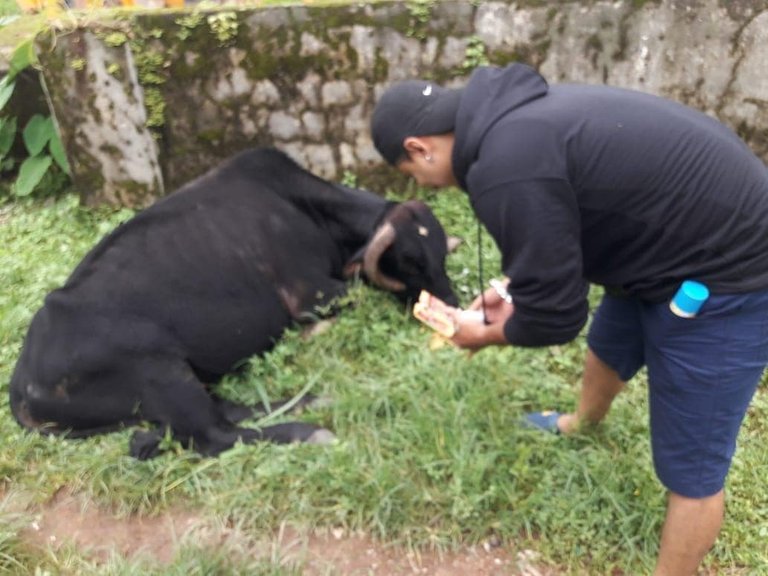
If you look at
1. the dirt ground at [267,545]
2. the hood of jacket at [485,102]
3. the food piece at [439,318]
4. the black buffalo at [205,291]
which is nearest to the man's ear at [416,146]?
the hood of jacket at [485,102]

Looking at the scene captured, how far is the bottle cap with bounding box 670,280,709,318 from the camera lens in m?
2.39

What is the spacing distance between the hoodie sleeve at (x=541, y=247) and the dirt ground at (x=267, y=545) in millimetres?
1276

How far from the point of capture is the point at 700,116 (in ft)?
8.09

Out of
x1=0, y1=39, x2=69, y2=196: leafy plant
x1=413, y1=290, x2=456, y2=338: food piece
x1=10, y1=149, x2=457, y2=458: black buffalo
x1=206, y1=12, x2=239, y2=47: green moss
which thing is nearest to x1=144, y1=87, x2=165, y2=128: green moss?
x1=206, y1=12, x2=239, y2=47: green moss

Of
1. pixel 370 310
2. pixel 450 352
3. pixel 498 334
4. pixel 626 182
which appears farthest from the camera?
pixel 370 310

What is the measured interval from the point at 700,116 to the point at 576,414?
1.60m

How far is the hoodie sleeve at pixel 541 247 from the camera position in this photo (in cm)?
219

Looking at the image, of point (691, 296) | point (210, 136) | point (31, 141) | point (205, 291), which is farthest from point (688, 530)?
point (31, 141)

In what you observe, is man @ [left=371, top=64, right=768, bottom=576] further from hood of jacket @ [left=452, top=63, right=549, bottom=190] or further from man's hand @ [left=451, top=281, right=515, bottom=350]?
man's hand @ [left=451, top=281, right=515, bottom=350]

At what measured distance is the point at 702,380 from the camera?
2.47m

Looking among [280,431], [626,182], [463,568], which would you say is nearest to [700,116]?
[626,182]

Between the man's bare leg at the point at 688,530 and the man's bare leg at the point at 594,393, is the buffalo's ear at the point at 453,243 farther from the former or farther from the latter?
the man's bare leg at the point at 688,530

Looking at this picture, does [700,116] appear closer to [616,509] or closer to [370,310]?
[616,509]

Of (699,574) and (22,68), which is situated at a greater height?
(22,68)
